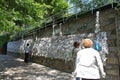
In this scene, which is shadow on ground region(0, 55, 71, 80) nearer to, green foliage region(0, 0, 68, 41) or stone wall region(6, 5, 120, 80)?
stone wall region(6, 5, 120, 80)

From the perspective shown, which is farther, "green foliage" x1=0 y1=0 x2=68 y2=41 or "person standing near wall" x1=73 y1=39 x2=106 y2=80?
"green foliage" x1=0 y1=0 x2=68 y2=41

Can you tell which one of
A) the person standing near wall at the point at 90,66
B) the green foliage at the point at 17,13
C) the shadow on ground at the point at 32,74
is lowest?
the shadow on ground at the point at 32,74

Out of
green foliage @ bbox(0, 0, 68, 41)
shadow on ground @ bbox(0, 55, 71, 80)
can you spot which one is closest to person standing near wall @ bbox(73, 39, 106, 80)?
shadow on ground @ bbox(0, 55, 71, 80)

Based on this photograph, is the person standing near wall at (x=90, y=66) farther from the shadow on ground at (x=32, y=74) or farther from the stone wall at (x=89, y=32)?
the shadow on ground at (x=32, y=74)

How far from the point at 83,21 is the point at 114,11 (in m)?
3.02

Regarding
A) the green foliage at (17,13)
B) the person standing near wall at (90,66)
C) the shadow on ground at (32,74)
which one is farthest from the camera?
the shadow on ground at (32,74)

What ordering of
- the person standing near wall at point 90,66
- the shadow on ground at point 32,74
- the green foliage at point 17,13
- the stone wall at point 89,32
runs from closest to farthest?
1. the person standing near wall at point 90,66
2. the stone wall at point 89,32
3. the green foliage at point 17,13
4. the shadow on ground at point 32,74

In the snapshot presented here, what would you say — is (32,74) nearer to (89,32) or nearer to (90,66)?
(89,32)

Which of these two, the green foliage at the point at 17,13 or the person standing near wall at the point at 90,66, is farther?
the green foliage at the point at 17,13

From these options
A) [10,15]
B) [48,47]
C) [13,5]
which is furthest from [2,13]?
[48,47]

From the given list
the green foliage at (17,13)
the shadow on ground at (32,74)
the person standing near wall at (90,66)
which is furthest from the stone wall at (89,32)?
the person standing near wall at (90,66)

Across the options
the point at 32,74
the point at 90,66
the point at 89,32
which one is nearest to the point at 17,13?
the point at 32,74

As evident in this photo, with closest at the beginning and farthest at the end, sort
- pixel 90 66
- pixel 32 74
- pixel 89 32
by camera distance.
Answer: pixel 90 66, pixel 89 32, pixel 32 74

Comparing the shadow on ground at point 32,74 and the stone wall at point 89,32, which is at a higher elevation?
the stone wall at point 89,32
